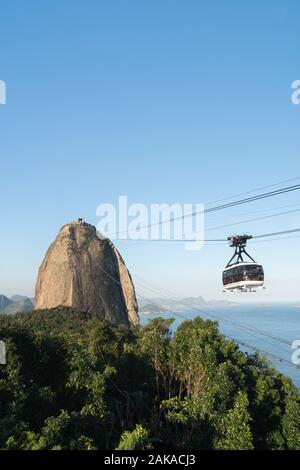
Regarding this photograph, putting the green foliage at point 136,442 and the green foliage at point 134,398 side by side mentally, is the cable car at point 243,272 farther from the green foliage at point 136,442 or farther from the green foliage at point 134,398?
the green foliage at point 136,442

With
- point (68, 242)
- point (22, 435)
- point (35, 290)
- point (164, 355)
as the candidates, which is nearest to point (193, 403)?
point (164, 355)

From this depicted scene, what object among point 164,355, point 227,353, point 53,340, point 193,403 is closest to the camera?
point 193,403

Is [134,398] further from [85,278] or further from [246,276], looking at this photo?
[85,278]

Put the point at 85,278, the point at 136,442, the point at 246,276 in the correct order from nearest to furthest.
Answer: the point at 136,442 < the point at 246,276 < the point at 85,278

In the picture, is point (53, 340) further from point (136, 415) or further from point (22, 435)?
point (22, 435)

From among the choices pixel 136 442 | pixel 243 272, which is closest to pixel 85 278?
pixel 243 272

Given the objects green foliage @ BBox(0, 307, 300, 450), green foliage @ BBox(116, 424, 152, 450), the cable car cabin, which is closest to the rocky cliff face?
green foliage @ BBox(0, 307, 300, 450)

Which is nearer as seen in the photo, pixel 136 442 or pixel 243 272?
pixel 136 442
